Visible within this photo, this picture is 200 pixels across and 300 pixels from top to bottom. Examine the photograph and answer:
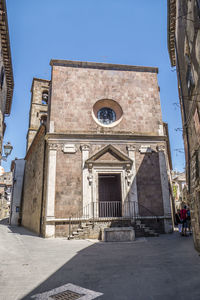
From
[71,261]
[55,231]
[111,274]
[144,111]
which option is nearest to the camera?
[111,274]

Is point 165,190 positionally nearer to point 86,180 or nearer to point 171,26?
point 86,180

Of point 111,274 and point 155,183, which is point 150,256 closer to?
point 111,274

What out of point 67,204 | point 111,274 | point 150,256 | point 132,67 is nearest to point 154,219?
point 67,204

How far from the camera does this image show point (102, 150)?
1405 centimetres

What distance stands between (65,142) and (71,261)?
8.30m

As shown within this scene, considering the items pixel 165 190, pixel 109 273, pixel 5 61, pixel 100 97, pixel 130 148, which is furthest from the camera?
pixel 100 97

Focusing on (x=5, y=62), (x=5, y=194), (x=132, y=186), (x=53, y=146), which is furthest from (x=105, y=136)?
(x=5, y=194)

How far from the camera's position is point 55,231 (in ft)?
40.0

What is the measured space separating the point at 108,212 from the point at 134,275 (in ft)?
29.4

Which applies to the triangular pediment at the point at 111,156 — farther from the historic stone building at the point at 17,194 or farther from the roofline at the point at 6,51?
the historic stone building at the point at 17,194

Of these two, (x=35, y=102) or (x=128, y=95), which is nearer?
(x=128, y=95)

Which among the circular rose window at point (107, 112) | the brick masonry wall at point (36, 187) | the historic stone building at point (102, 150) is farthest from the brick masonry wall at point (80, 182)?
the brick masonry wall at point (36, 187)

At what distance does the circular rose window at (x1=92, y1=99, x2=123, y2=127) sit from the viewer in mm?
15363

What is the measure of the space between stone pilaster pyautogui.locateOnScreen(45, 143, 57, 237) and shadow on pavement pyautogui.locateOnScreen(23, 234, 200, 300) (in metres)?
5.17
